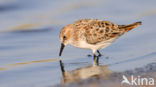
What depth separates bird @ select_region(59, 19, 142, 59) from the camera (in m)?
10.5

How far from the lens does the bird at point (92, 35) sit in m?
10.5

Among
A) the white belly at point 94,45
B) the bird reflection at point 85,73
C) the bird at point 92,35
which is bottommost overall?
the bird reflection at point 85,73

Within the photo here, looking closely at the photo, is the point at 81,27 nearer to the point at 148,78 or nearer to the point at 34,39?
the point at 34,39

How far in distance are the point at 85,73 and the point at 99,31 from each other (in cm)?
206

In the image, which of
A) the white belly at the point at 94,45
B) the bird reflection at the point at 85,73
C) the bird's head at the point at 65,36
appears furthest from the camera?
the bird's head at the point at 65,36

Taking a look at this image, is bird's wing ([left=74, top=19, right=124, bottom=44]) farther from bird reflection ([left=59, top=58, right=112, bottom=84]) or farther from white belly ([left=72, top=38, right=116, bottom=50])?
bird reflection ([left=59, top=58, right=112, bottom=84])

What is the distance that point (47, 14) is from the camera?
1427cm

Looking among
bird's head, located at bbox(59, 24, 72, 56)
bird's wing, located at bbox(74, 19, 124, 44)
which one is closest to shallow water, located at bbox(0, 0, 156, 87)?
bird's head, located at bbox(59, 24, 72, 56)

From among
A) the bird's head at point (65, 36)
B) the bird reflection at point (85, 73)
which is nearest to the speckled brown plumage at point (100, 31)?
the bird's head at point (65, 36)

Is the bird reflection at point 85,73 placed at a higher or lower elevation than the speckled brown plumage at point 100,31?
lower

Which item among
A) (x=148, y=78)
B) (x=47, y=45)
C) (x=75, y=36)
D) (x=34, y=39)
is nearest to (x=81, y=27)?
(x=75, y=36)

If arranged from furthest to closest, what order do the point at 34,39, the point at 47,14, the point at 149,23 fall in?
the point at 47,14 < the point at 149,23 < the point at 34,39

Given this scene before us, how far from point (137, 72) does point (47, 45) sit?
3428 mm

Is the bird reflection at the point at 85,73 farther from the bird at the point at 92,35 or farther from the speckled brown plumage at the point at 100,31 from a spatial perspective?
the speckled brown plumage at the point at 100,31
